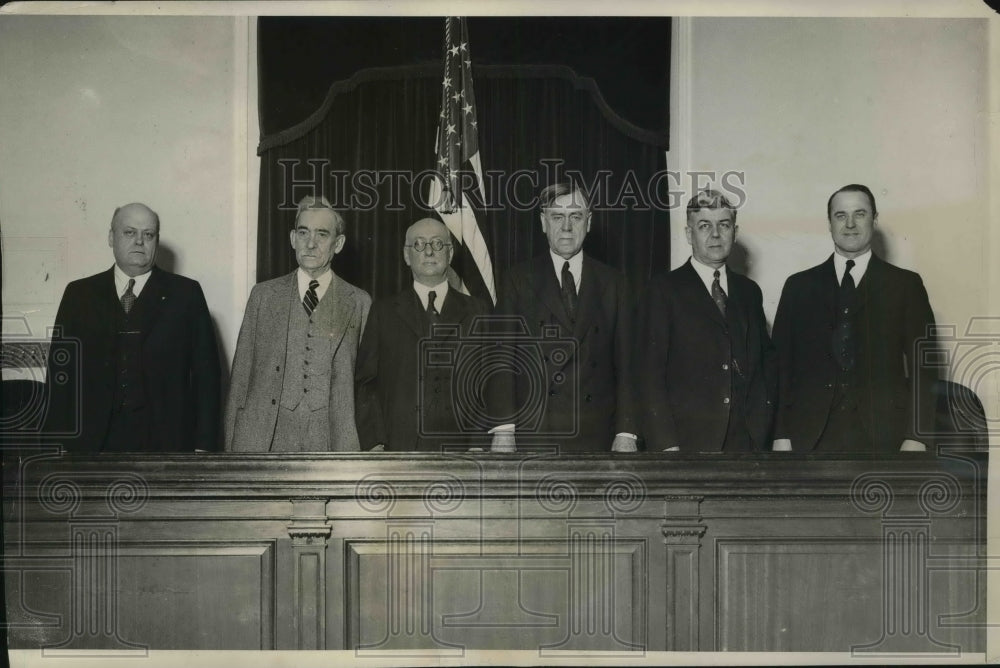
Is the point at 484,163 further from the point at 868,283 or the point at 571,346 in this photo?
the point at 868,283

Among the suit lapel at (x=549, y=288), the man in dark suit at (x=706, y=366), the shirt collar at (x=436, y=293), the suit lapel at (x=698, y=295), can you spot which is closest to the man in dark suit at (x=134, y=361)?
the shirt collar at (x=436, y=293)

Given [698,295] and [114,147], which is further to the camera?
[114,147]

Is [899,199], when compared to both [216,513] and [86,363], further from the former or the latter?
[86,363]

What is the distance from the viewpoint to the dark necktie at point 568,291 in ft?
19.5

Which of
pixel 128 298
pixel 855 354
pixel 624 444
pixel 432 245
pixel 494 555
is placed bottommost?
pixel 494 555

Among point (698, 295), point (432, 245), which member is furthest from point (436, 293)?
point (698, 295)

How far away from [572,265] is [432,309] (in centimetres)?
72

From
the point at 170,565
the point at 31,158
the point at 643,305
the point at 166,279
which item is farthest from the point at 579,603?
the point at 31,158

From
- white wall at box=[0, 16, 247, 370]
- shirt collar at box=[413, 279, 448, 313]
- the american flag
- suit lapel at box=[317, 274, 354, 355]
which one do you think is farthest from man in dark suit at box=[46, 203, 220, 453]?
the american flag

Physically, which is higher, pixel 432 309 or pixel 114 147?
pixel 114 147

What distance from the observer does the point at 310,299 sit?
601 centimetres

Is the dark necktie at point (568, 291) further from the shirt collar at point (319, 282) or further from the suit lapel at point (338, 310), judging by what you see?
the shirt collar at point (319, 282)

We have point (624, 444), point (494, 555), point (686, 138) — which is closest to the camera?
point (494, 555)

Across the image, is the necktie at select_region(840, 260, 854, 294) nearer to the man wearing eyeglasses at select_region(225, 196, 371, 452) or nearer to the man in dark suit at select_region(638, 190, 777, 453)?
the man in dark suit at select_region(638, 190, 777, 453)
